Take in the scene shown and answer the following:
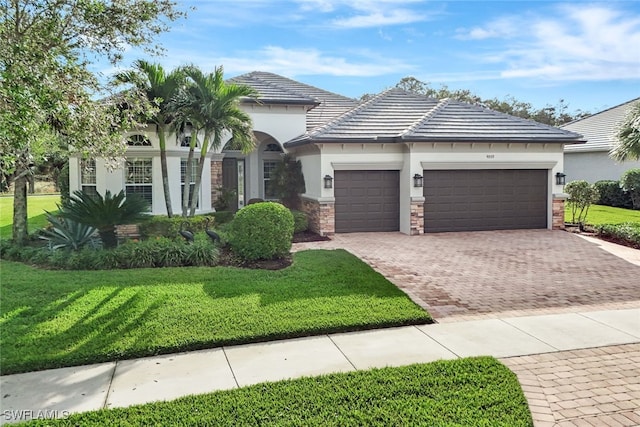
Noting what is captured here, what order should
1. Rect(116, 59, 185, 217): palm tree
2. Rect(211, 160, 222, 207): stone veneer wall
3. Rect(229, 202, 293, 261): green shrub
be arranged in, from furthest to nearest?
Rect(211, 160, 222, 207): stone veneer wall < Rect(116, 59, 185, 217): palm tree < Rect(229, 202, 293, 261): green shrub

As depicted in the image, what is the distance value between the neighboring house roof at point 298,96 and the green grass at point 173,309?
9.97 metres

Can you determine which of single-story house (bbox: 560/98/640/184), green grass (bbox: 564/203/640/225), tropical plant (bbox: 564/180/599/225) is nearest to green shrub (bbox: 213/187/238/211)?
tropical plant (bbox: 564/180/599/225)

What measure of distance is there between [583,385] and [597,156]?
24.7 m

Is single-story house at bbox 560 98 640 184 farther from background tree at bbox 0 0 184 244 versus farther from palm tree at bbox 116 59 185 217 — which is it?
background tree at bbox 0 0 184 244

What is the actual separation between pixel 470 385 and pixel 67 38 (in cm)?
879

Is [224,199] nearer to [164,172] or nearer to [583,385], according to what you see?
[164,172]

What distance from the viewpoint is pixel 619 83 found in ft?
78.6

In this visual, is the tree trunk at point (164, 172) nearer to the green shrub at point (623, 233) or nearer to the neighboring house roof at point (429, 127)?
the neighboring house roof at point (429, 127)

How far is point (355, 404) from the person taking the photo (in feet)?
14.5

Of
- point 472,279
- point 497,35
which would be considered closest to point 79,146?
point 472,279

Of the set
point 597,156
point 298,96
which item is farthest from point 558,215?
point 597,156

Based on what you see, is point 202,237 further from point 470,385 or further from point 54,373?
point 470,385

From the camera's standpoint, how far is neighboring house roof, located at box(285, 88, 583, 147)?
1555cm

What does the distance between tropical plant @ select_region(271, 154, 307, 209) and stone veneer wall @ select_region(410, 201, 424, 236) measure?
4160mm
